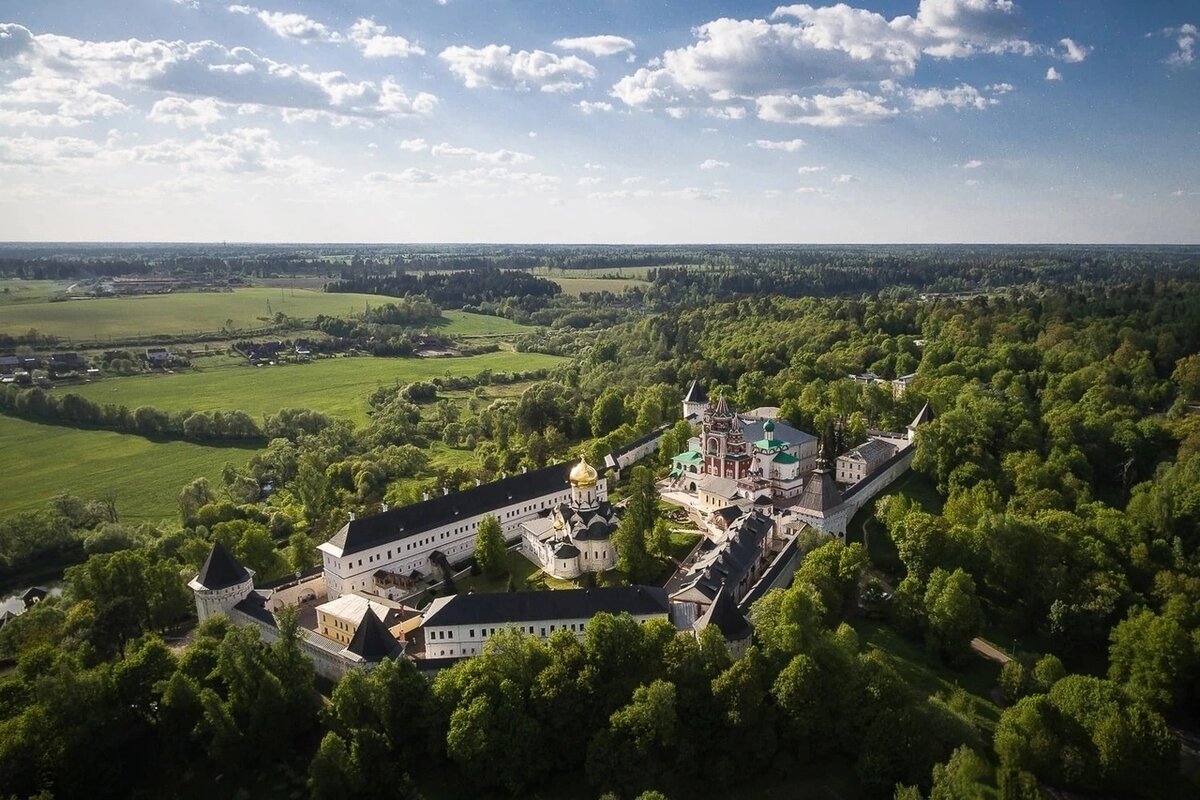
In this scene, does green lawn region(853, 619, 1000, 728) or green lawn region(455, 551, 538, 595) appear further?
green lawn region(455, 551, 538, 595)

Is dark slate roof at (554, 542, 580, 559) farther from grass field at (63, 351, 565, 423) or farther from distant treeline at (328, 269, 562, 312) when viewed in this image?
distant treeline at (328, 269, 562, 312)

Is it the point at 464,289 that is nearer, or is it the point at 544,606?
the point at 544,606

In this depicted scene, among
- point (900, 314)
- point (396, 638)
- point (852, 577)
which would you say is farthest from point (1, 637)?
point (900, 314)

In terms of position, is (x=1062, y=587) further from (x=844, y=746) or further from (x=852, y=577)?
(x=844, y=746)

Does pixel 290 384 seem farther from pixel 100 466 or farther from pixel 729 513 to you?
pixel 729 513

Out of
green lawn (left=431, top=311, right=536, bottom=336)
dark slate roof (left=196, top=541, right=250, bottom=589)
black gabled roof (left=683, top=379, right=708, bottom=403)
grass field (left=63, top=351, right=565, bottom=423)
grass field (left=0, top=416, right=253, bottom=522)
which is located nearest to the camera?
dark slate roof (left=196, top=541, right=250, bottom=589)

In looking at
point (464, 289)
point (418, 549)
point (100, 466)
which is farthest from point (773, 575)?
point (464, 289)

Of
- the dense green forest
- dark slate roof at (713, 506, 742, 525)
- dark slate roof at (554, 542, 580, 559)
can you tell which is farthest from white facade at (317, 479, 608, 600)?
dark slate roof at (713, 506, 742, 525)

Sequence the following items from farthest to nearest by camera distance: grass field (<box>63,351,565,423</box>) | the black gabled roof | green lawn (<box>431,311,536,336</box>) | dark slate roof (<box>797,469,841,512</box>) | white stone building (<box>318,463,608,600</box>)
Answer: green lawn (<box>431,311,536,336</box>)
grass field (<box>63,351,565,423</box>)
the black gabled roof
dark slate roof (<box>797,469,841,512</box>)
white stone building (<box>318,463,608,600</box>)
